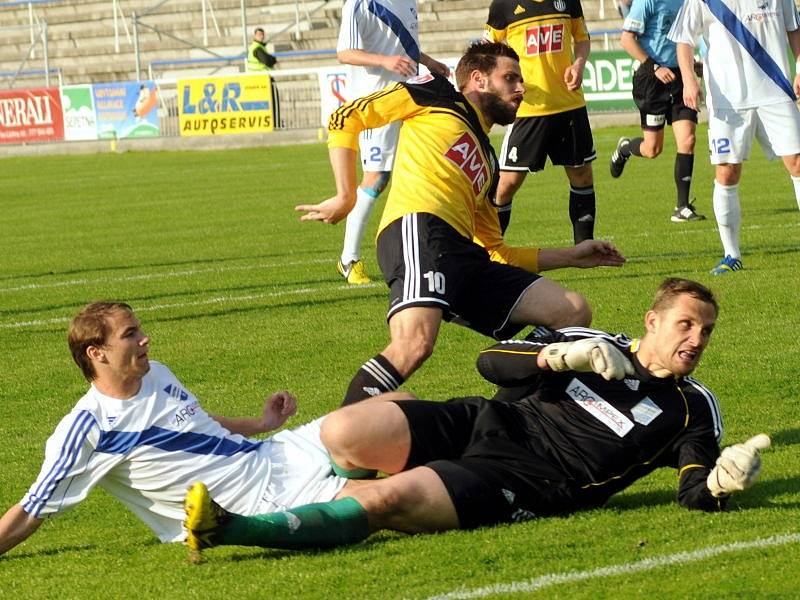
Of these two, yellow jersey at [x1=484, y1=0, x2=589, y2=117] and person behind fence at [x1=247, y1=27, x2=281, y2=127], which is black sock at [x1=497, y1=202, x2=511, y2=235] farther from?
person behind fence at [x1=247, y1=27, x2=281, y2=127]

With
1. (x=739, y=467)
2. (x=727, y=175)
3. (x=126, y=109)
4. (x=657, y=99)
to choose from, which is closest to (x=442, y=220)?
(x=739, y=467)

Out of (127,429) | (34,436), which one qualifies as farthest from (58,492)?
(34,436)

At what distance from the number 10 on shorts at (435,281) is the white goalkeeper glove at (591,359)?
1.16m

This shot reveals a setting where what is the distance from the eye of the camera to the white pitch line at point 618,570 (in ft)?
13.9

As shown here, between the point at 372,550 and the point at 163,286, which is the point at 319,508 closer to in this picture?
the point at 372,550

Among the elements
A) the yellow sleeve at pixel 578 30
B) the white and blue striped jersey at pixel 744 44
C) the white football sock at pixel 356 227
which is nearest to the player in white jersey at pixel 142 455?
the white football sock at pixel 356 227

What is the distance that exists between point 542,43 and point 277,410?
6548mm

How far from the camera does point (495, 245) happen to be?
7012 mm

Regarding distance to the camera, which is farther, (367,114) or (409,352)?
(367,114)

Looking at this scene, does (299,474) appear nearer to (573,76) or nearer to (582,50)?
(573,76)

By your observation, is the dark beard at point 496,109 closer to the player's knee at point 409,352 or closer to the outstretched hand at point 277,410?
the player's knee at point 409,352

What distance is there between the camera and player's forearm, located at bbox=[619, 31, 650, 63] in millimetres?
13625

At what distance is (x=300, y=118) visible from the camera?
31.4m

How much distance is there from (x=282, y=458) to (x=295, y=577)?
2.56 ft
